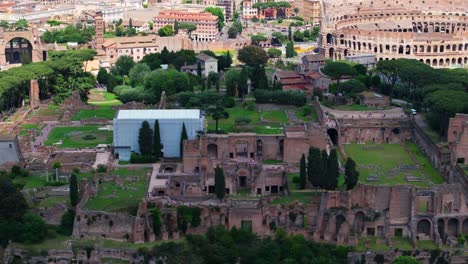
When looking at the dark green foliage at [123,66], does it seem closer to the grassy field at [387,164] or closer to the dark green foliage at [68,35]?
the dark green foliage at [68,35]

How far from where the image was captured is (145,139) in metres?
56.5

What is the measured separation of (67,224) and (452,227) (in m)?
19.2

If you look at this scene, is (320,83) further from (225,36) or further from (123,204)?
(225,36)

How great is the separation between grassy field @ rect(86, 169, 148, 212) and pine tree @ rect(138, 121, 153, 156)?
2.77m

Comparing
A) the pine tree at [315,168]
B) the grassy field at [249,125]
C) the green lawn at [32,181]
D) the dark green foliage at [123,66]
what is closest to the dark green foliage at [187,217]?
the pine tree at [315,168]

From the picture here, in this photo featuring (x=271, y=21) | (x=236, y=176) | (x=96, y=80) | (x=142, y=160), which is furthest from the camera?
(x=271, y=21)

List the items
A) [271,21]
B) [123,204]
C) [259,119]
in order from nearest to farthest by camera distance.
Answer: [123,204] < [259,119] < [271,21]

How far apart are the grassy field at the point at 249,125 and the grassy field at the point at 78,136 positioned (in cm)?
742

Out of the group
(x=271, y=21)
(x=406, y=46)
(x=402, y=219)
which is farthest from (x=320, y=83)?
(x=271, y=21)

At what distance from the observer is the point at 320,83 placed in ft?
255

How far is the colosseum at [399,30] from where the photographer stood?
95875 mm

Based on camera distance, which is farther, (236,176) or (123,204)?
(236,176)

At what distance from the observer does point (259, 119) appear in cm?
6594

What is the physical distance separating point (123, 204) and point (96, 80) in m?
40.6
